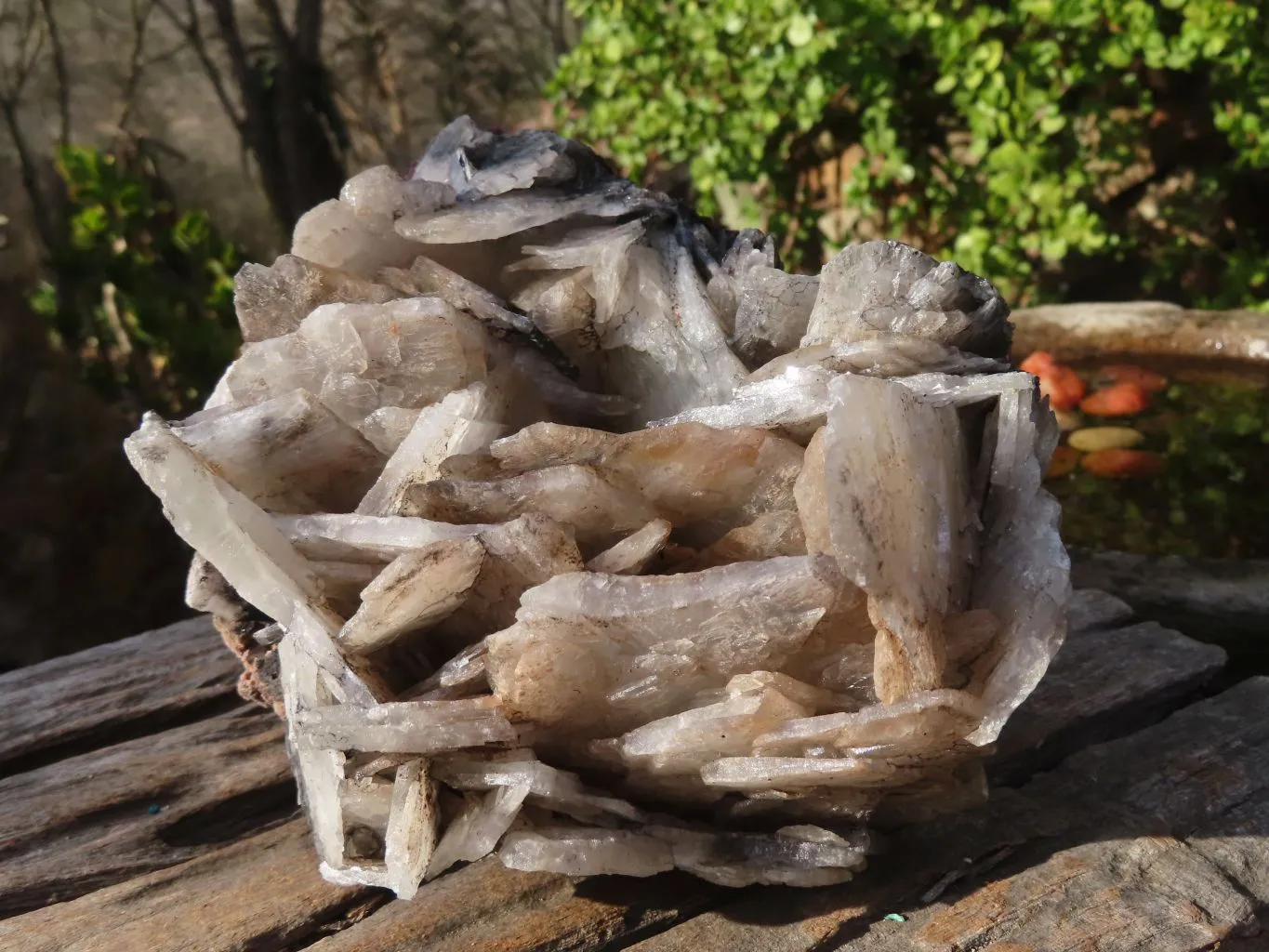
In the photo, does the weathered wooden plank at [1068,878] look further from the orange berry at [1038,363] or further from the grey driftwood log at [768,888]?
the orange berry at [1038,363]

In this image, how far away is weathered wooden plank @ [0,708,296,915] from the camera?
53.8 inches

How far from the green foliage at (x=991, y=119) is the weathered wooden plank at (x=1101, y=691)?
2444 mm

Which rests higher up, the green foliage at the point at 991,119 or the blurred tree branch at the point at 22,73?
the blurred tree branch at the point at 22,73

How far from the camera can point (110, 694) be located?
5.90 ft

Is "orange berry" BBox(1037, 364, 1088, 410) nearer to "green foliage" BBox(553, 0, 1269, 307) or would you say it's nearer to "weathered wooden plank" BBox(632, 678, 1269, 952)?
"green foliage" BBox(553, 0, 1269, 307)

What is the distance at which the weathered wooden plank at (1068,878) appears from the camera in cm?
114

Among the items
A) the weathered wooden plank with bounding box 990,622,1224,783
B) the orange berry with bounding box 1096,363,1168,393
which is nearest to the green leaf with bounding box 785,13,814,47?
the orange berry with bounding box 1096,363,1168,393

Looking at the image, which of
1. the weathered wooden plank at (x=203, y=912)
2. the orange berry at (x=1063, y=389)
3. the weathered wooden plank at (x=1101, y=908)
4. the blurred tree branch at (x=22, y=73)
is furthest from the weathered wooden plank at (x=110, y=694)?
the blurred tree branch at (x=22, y=73)

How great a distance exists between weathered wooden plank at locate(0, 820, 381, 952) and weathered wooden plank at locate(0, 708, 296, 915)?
5cm

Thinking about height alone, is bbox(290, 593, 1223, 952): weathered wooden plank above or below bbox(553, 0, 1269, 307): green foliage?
below

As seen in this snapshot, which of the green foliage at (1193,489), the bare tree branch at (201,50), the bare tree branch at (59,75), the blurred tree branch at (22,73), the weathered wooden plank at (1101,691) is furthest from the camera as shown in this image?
the bare tree branch at (201,50)

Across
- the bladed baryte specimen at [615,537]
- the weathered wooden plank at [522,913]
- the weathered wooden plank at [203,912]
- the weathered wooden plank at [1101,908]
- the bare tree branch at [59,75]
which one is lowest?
the weathered wooden plank at [1101,908]

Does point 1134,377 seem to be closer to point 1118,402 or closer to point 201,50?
point 1118,402

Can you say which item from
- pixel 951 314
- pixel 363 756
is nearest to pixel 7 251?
pixel 363 756
